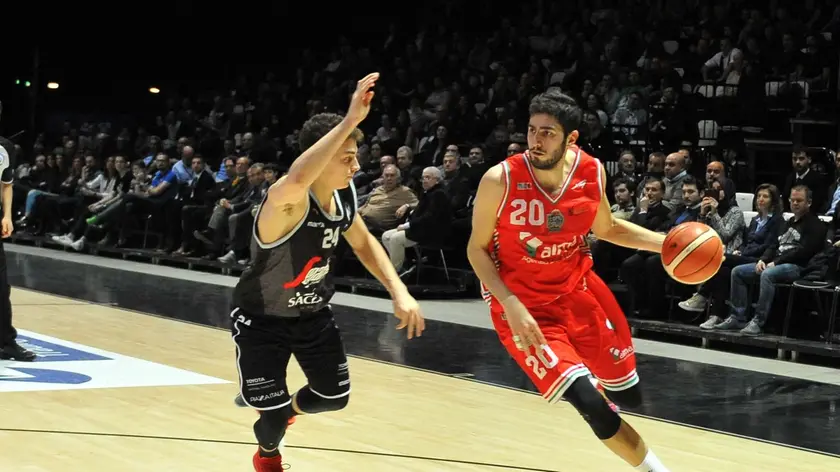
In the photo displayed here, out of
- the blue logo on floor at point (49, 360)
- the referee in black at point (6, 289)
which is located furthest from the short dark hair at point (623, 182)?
the referee in black at point (6, 289)

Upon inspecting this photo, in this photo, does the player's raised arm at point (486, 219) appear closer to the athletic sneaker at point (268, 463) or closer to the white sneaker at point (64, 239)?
the athletic sneaker at point (268, 463)

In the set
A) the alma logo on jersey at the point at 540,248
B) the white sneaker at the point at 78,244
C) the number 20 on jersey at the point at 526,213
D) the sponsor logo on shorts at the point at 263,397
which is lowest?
the white sneaker at the point at 78,244

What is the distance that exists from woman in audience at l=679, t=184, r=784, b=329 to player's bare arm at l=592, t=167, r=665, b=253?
4.71 meters

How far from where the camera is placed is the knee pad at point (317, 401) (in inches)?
186

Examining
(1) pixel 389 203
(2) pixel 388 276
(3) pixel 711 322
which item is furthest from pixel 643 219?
(2) pixel 388 276

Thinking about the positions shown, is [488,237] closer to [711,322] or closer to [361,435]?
[361,435]

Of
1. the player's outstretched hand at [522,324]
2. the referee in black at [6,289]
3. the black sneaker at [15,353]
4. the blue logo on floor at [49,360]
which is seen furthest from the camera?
the black sneaker at [15,353]

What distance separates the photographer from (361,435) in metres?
6.04

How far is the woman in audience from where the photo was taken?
31.2 feet

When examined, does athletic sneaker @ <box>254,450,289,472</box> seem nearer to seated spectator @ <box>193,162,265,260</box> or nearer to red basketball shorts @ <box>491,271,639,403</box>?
red basketball shorts @ <box>491,271,639,403</box>

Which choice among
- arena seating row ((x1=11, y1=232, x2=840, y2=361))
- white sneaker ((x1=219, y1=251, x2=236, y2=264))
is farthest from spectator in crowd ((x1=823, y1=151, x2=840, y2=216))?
white sneaker ((x1=219, y1=251, x2=236, y2=264))

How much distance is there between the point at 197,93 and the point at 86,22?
253cm

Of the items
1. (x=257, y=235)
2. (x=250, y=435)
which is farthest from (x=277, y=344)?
(x=250, y=435)

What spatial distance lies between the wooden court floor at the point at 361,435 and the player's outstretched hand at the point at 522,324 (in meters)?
1.12
